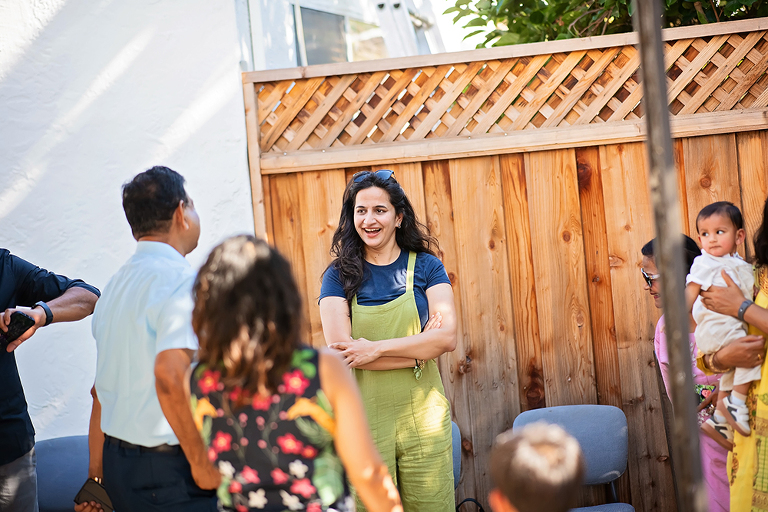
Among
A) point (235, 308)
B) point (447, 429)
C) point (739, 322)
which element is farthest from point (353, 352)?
point (739, 322)

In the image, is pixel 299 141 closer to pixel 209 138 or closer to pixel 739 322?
pixel 209 138

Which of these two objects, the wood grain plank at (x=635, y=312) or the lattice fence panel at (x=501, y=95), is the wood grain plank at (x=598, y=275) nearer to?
the wood grain plank at (x=635, y=312)

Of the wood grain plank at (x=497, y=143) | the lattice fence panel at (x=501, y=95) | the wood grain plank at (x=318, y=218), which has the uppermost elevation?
the lattice fence panel at (x=501, y=95)

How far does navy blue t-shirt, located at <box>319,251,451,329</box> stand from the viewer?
2.65 m

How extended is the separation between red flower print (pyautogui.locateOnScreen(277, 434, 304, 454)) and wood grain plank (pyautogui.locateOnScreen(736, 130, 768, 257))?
2842 mm

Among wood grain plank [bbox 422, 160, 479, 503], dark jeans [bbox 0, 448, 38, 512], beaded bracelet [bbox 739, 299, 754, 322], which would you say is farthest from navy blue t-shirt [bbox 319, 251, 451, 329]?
dark jeans [bbox 0, 448, 38, 512]

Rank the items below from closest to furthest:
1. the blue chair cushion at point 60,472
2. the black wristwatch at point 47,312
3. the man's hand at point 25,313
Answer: the man's hand at point 25,313, the black wristwatch at point 47,312, the blue chair cushion at point 60,472

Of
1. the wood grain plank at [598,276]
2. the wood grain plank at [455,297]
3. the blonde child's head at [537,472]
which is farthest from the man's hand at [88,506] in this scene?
the wood grain plank at [598,276]

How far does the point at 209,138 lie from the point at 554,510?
277cm

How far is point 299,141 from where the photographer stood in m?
3.53

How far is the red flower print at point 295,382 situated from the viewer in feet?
4.78

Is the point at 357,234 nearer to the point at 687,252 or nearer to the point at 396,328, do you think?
the point at 396,328

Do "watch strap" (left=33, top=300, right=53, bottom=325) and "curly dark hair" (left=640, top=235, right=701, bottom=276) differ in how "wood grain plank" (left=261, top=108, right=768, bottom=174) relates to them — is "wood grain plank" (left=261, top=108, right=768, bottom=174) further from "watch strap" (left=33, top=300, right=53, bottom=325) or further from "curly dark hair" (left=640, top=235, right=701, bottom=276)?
"watch strap" (left=33, top=300, right=53, bottom=325)

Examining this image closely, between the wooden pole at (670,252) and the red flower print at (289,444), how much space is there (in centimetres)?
77
